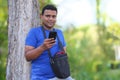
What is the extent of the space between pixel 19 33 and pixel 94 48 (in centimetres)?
2126

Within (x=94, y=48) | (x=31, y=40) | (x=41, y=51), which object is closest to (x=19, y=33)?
(x=31, y=40)

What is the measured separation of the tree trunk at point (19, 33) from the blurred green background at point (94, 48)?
4269 mm

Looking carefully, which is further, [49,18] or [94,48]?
[94,48]

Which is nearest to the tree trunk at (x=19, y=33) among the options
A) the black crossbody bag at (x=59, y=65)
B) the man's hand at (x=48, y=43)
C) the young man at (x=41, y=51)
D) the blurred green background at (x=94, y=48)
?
the young man at (x=41, y=51)

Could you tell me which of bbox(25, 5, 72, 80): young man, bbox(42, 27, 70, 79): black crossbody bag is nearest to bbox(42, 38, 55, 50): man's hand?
bbox(25, 5, 72, 80): young man

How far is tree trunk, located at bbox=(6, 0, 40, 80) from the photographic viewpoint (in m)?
6.13

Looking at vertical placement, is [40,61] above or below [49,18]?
below

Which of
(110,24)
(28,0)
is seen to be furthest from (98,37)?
(28,0)

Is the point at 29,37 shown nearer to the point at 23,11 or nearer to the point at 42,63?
the point at 42,63

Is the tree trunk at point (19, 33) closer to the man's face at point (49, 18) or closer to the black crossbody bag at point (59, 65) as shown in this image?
the man's face at point (49, 18)

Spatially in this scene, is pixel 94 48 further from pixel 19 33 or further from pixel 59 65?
pixel 59 65

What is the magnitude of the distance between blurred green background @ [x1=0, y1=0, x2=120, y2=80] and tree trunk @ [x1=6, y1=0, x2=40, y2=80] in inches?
168

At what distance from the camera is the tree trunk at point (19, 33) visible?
6.13 metres

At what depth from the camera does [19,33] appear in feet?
20.3
